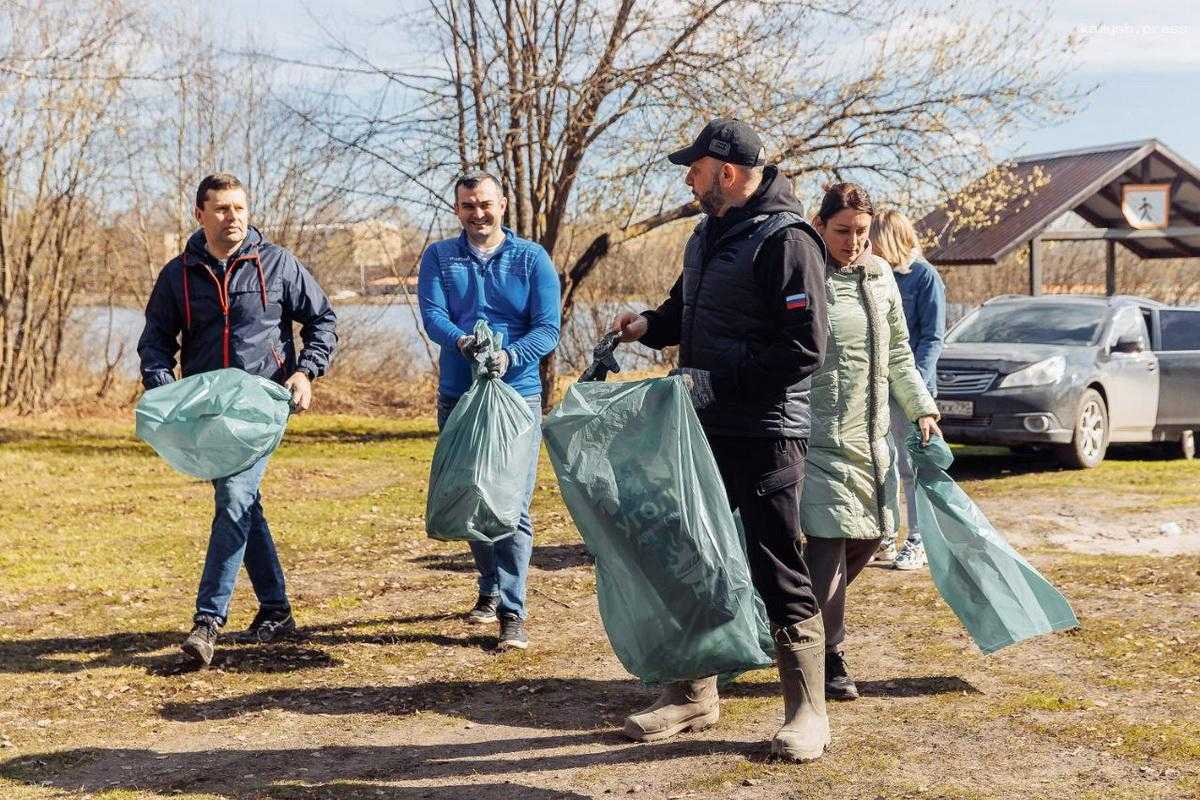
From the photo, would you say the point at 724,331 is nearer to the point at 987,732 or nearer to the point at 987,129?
the point at 987,732

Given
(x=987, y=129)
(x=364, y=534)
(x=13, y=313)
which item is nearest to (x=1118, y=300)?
(x=987, y=129)

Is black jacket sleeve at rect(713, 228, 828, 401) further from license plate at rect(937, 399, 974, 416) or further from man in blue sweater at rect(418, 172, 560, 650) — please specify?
license plate at rect(937, 399, 974, 416)

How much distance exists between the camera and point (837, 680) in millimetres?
4801

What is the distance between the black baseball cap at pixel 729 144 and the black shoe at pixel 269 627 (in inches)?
118

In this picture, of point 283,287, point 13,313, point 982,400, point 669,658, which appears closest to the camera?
point 669,658

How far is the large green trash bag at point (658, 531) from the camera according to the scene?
3.87 metres

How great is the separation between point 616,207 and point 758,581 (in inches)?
472

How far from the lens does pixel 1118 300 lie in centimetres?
1228

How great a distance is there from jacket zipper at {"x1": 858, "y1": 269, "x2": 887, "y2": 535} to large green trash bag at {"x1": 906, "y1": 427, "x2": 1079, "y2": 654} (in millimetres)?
336

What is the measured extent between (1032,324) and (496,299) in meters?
7.90

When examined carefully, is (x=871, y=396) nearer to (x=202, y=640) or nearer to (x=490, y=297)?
(x=490, y=297)

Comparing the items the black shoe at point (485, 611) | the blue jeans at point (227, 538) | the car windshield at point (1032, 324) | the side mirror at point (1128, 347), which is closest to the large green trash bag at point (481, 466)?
the blue jeans at point (227, 538)

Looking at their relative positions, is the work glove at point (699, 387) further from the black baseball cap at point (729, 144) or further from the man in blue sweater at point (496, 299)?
the man in blue sweater at point (496, 299)

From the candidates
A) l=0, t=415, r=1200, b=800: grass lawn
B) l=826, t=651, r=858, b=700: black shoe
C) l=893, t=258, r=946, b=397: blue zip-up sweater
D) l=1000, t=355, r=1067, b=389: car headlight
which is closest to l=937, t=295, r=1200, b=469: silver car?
l=1000, t=355, r=1067, b=389: car headlight
